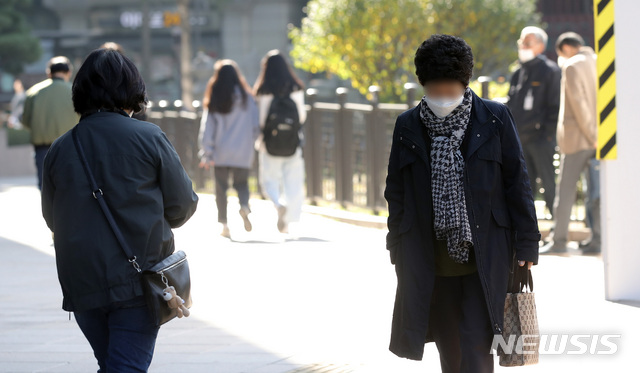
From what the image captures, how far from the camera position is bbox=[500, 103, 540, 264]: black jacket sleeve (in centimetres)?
449

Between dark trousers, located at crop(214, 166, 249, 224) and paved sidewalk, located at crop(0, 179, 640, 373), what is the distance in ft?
1.53

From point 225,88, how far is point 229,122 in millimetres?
361

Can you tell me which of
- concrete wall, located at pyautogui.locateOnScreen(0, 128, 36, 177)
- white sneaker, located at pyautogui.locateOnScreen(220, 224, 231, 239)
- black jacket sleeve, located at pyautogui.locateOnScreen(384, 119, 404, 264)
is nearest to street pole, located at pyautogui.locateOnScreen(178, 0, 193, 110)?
concrete wall, located at pyautogui.locateOnScreen(0, 128, 36, 177)

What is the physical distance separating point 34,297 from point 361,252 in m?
3.08

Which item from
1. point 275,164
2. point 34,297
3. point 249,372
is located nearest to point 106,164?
point 249,372

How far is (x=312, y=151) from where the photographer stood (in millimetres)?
15719

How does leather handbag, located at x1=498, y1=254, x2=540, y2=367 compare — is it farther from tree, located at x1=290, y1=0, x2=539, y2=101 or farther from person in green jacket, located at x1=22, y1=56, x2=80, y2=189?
tree, located at x1=290, y1=0, x2=539, y2=101

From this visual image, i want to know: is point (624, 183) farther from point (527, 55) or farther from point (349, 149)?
point (349, 149)

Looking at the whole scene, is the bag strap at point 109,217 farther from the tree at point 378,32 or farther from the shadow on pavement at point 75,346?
the tree at point 378,32

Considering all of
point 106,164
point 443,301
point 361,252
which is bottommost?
point 361,252

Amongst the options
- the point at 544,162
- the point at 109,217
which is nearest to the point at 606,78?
the point at 544,162

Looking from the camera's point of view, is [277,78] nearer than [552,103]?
No

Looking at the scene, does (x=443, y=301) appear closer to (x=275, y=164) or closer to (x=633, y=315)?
(x=633, y=315)

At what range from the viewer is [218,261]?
10.6m
